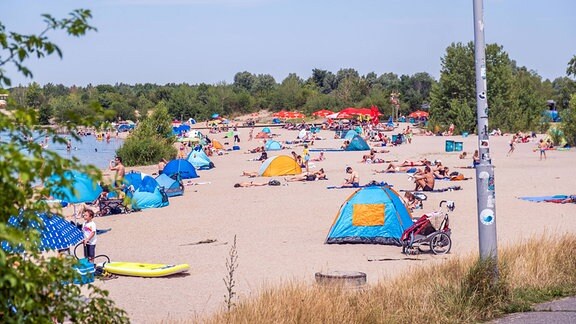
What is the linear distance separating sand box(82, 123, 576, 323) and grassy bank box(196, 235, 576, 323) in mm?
1184

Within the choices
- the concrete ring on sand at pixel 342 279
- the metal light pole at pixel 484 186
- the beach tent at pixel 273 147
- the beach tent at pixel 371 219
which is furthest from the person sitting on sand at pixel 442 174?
the beach tent at pixel 273 147

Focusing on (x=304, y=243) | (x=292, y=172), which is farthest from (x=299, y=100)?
(x=304, y=243)

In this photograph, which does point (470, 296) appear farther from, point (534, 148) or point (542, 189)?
point (534, 148)

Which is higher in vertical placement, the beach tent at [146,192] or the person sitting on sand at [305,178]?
the beach tent at [146,192]

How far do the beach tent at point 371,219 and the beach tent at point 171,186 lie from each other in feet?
37.6

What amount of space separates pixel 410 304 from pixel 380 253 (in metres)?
7.08

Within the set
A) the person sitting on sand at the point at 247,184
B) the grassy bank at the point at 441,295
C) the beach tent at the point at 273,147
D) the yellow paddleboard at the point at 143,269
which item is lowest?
the person sitting on sand at the point at 247,184

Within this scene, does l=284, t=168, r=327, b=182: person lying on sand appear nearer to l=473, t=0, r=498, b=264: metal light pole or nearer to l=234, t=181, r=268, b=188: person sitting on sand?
l=234, t=181, r=268, b=188: person sitting on sand

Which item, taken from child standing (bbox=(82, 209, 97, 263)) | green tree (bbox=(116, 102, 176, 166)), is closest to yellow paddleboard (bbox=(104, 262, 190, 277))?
child standing (bbox=(82, 209, 97, 263))

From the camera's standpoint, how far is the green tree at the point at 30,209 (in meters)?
3.38

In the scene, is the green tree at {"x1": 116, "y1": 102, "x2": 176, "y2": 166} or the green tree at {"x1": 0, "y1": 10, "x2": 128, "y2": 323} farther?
the green tree at {"x1": 116, "y1": 102, "x2": 176, "y2": 166}

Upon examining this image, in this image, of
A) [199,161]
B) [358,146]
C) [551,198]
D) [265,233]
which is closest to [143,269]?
[265,233]

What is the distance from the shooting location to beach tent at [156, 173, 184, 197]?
27062 mm

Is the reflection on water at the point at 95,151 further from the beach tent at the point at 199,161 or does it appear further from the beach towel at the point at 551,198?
the beach towel at the point at 551,198
